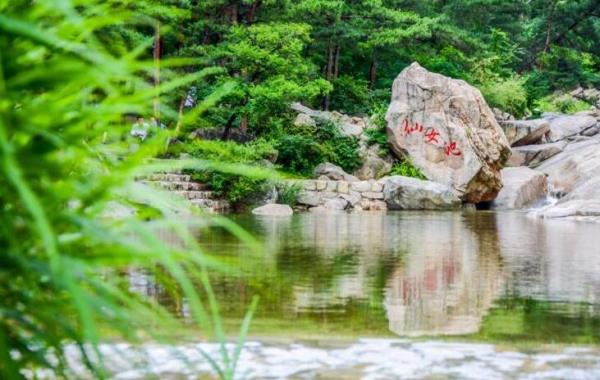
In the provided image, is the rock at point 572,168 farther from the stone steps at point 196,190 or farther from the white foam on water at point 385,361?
the white foam on water at point 385,361

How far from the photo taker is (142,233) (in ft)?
2.75

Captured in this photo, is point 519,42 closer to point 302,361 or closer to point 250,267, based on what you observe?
point 250,267

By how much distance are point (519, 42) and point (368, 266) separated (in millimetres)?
25427

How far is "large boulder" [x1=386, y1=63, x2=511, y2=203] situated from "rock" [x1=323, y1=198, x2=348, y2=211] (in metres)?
2.76

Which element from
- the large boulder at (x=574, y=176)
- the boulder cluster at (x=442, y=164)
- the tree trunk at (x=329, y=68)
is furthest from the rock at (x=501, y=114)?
the tree trunk at (x=329, y=68)

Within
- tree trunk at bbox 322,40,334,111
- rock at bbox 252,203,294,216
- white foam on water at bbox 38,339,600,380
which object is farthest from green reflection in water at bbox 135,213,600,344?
tree trunk at bbox 322,40,334,111

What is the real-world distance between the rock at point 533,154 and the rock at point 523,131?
18.4 inches

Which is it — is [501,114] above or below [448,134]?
above

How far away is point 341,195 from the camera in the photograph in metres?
17.2

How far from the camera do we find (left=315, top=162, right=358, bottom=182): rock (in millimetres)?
18281

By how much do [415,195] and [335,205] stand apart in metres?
1.72

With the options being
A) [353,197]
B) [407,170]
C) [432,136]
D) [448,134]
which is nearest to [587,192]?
[448,134]

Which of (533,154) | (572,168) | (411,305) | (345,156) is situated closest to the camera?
(411,305)

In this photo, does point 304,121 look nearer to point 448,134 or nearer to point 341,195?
point 341,195
